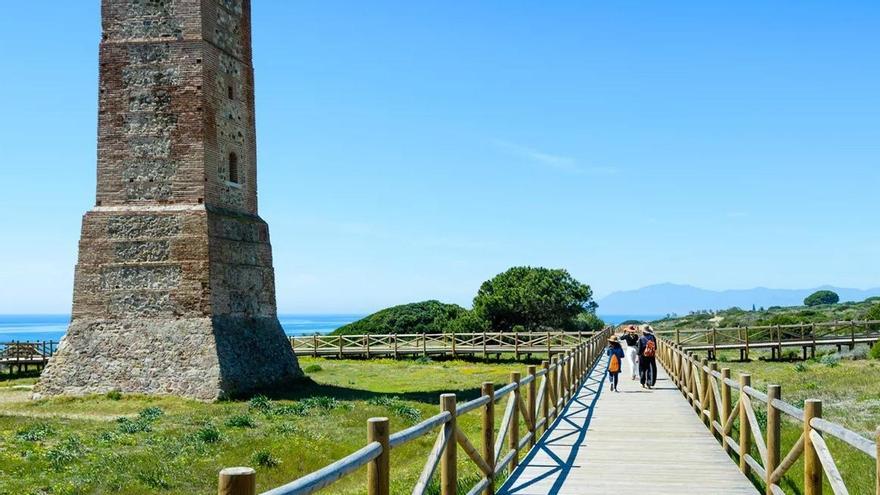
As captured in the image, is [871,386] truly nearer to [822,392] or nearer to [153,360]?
[822,392]

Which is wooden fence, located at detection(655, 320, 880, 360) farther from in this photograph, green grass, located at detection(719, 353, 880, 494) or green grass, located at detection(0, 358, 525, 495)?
green grass, located at detection(0, 358, 525, 495)

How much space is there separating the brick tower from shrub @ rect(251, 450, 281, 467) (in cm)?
895

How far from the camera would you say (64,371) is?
80.3ft

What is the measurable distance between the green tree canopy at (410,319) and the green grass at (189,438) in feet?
117

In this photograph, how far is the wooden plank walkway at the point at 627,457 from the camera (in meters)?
9.35

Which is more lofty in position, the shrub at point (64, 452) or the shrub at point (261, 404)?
the shrub at point (261, 404)

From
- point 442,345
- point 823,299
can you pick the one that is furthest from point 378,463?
Result: point 823,299

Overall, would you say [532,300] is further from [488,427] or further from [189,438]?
[488,427]

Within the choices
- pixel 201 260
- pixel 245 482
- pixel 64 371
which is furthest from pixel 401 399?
pixel 245 482

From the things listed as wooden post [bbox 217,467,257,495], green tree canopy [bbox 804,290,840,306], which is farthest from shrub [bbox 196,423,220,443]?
green tree canopy [bbox 804,290,840,306]

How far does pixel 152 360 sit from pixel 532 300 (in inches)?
A: 1445

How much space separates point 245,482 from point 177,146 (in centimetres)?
2287

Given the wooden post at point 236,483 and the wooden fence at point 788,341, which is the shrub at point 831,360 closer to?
the wooden fence at point 788,341

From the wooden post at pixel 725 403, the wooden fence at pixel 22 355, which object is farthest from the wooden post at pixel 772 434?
the wooden fence at pixel 22 355
